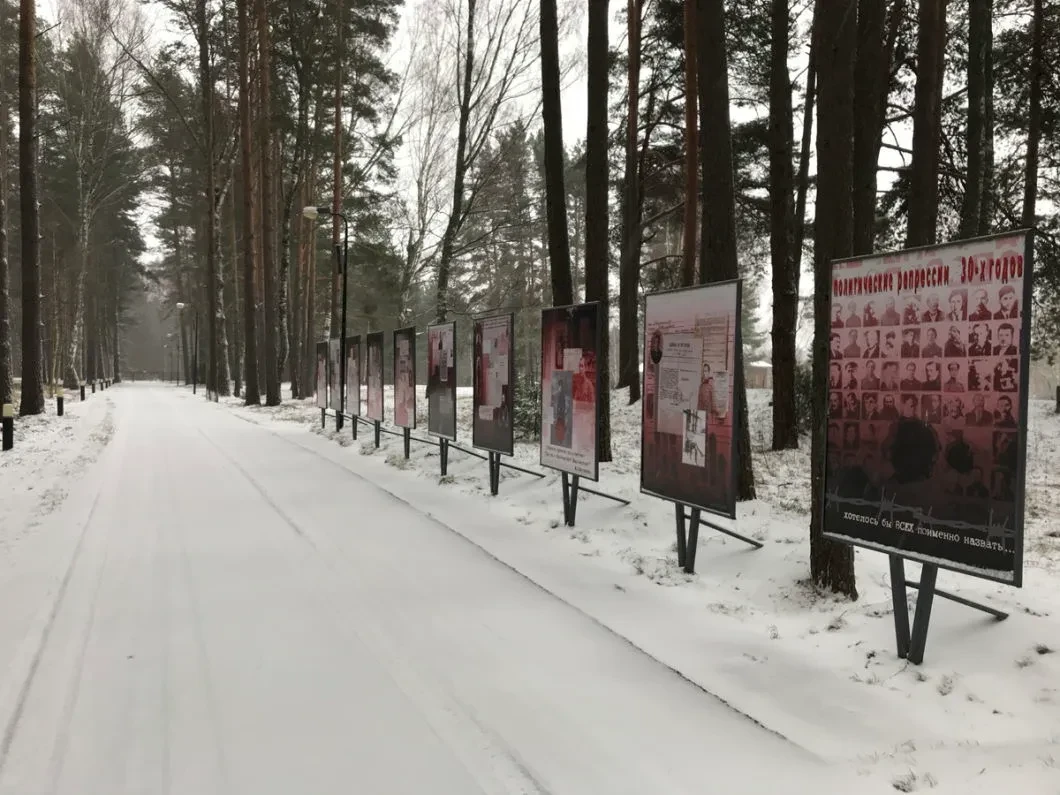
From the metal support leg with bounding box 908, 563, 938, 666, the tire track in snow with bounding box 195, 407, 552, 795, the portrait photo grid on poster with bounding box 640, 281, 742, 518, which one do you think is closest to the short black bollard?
the tire track in snow with bounding box 195, 407, 552, 795

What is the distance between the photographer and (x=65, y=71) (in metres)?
31.5

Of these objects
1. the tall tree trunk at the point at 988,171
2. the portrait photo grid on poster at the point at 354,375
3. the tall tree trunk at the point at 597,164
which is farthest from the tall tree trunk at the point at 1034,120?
the portrait photo grid on poster at the point at 354,375

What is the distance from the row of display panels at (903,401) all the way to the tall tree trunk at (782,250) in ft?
22.6

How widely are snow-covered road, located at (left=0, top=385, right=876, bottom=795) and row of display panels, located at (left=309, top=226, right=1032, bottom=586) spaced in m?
1.42

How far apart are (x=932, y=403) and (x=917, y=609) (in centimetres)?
117

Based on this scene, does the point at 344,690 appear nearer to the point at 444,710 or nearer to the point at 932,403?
the point at 444,710

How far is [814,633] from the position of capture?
483cm

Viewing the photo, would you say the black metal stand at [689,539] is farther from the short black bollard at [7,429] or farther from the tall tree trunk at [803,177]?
the short black bollard at [7,429]

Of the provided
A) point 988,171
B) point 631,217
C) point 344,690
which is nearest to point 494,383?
point 344,690

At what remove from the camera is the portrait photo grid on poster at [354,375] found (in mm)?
16547

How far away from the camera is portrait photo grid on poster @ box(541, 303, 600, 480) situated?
7.62 meters

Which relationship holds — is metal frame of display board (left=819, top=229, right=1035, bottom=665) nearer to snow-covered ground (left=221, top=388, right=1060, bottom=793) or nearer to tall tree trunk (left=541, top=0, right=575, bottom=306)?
snow-covered ground (left=221, top=388, right=1060, bottom=793)

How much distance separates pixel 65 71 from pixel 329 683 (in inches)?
1434

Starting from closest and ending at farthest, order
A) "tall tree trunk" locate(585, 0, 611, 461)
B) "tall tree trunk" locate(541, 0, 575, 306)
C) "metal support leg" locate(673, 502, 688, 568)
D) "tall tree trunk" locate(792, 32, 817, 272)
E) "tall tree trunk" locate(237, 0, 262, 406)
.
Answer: "metal support leg" locate(673, 502, 688, 568)
"tall tree trunk" locate(585, 0, 611, 461)
"tall tree trunk" locate(541, 0, 575, 306)
"tall tree trunk" locate(792, 32, 817, 272)
"tall tree trunk" locate(237, 0, 262, 406)
